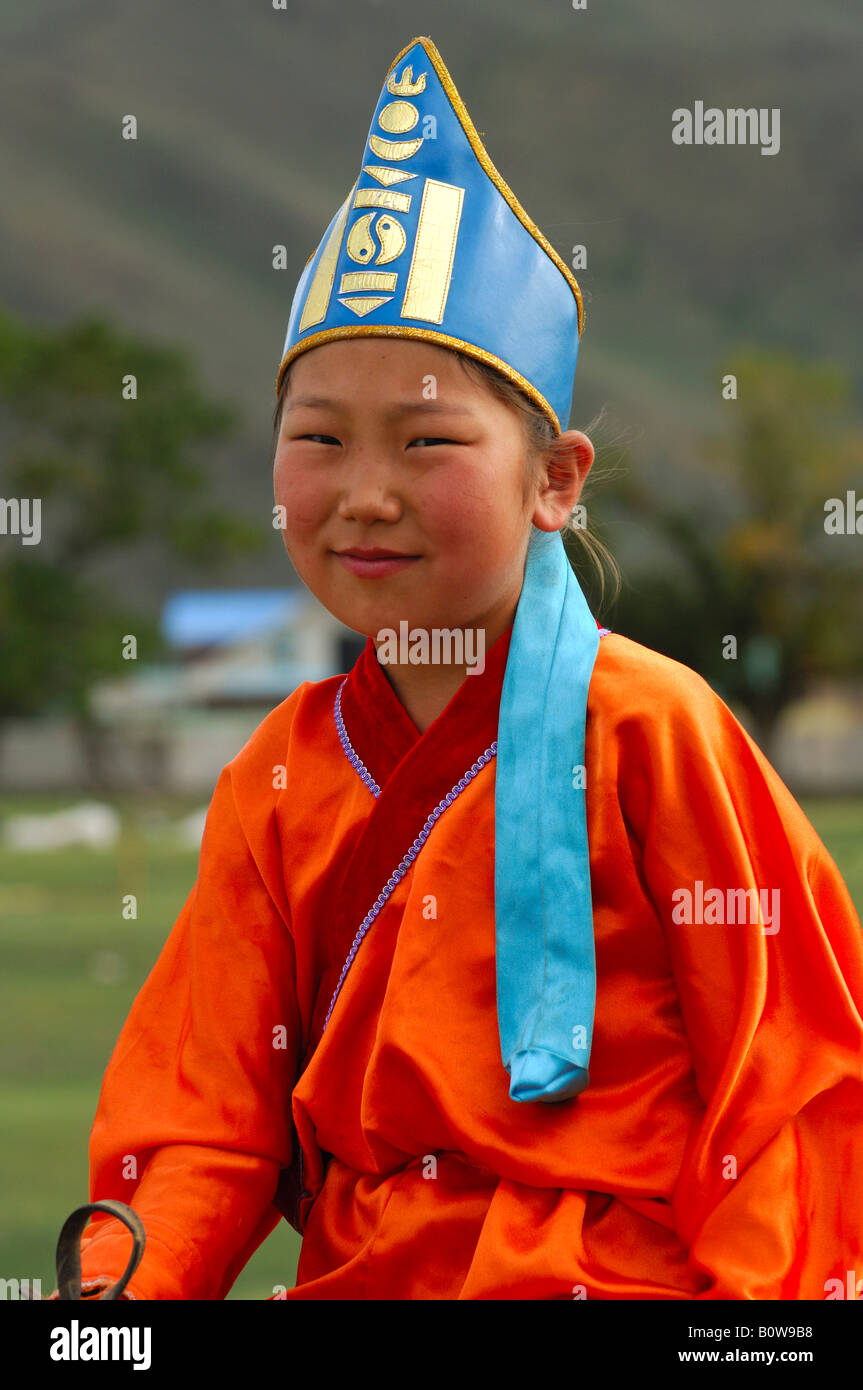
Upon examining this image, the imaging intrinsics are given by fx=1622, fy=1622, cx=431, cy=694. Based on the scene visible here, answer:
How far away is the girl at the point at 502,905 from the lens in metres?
1.50

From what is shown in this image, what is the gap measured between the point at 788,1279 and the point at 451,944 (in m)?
0.43

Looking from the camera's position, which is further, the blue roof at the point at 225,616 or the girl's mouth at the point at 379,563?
the blue roof at the point at 225,616

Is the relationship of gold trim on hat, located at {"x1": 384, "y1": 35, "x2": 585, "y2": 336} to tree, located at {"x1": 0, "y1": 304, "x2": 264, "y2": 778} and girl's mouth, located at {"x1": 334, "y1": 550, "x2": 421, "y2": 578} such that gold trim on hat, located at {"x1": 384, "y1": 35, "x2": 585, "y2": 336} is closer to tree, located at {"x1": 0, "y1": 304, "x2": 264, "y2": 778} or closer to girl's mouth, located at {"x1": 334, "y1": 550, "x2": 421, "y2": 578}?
girl's mouth, located at {"x1": 334, "y1": 550, "x2": 421, "y2": 578}

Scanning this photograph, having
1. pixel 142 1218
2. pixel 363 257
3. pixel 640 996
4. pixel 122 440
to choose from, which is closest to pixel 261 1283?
pixel 142 1218

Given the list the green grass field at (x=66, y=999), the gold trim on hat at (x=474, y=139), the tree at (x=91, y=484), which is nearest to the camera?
the gold trim on hat at (x=474, y=139)

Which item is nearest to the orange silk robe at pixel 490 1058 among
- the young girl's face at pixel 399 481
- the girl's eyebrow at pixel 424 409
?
the young girl's face at pixel 399 481

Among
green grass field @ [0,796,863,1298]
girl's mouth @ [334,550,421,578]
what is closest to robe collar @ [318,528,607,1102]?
girl's mouth @ [334,550,421,578]

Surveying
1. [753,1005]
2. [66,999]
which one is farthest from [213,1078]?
[66,999]

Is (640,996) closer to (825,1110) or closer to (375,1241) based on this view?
(825,1110)

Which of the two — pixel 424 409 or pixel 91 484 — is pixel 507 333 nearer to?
pixel 424 409

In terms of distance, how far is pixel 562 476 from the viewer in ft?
5.48

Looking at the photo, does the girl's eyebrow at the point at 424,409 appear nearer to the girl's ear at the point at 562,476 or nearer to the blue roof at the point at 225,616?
the girl's ear at the point at 562,476

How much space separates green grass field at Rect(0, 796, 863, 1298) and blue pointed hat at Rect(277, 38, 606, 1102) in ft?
2.51

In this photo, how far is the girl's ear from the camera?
5.41 feet
